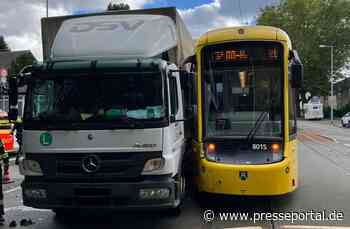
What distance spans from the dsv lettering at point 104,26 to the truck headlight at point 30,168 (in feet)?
7.16

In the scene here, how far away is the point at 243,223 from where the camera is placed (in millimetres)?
8469

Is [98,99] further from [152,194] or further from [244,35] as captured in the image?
[244,35]

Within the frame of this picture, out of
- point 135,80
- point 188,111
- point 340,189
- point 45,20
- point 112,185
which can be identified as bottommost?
point 340,189

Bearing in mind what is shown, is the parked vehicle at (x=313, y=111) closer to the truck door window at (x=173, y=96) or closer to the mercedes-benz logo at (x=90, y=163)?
the truck door window at (x=173, y=96)

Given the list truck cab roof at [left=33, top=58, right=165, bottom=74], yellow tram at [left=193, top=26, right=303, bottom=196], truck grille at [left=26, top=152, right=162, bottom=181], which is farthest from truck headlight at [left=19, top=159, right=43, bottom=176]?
Answer: yellow tram at [left=193, top=26, right=303, bottom=196]

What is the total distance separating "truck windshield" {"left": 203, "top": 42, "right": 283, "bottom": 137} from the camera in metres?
9.13

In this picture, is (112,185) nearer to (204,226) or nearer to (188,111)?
(204,226)

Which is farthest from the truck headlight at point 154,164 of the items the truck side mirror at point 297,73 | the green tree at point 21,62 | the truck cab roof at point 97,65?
the green tree at point 21,62

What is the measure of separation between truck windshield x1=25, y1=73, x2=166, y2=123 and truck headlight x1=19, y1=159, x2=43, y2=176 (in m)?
0.61

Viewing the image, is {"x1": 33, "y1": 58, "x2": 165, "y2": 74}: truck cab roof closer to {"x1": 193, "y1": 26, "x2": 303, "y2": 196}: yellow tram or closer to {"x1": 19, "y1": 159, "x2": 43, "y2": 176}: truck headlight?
{"x1": 19, "y1": 159, "x2": 43, "y2": 176}: truck headlight

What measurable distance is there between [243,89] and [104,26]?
271cm

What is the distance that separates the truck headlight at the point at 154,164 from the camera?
7.20 meters

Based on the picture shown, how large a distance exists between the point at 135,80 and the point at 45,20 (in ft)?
9.90

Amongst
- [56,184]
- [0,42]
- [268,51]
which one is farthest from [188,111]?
[0,42]
